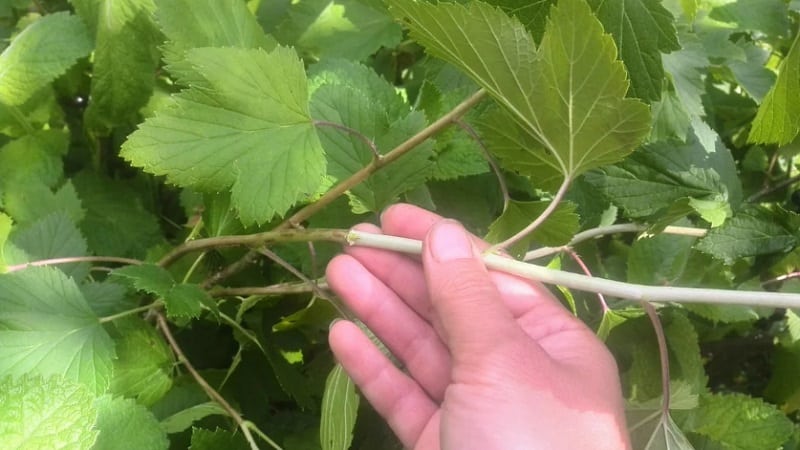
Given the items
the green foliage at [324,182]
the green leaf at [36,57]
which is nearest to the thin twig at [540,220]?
the green foliage at [324,182]

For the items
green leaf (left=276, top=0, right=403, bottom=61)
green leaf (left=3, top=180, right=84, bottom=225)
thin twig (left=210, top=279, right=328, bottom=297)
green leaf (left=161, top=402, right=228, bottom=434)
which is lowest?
green leaf (left=161, top=402, right=228, bottom=434)

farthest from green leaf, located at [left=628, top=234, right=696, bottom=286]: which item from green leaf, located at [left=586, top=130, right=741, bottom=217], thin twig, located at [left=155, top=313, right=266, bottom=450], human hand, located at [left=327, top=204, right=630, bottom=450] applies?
thin twig, located at [left=155, top=313, right=266, bottom=450]

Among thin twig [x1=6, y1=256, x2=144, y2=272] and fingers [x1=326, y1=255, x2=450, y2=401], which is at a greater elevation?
thin twig [x1=6, y1=256, x2=144, y2=272]

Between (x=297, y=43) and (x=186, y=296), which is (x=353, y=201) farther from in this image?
(x=297, y=43)

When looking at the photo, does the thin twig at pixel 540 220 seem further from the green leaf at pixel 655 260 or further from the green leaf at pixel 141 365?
the green leaf at pixel 141 365

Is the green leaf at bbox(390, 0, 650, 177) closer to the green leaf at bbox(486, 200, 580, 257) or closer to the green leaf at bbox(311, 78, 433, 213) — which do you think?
the green leaf at bbox(486, 200, 580, 257)

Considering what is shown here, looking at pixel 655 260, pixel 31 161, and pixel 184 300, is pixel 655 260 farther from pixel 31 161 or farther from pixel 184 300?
pixel 31 161
